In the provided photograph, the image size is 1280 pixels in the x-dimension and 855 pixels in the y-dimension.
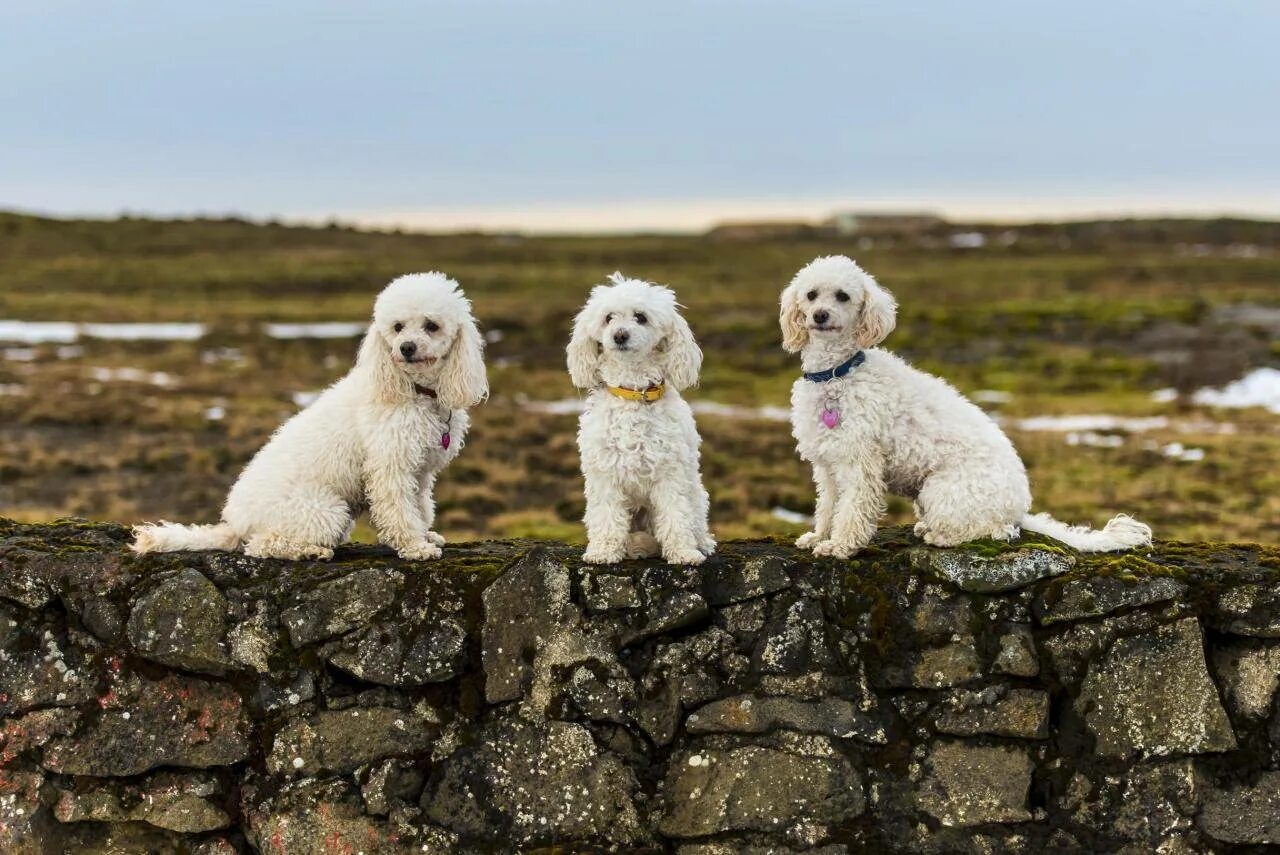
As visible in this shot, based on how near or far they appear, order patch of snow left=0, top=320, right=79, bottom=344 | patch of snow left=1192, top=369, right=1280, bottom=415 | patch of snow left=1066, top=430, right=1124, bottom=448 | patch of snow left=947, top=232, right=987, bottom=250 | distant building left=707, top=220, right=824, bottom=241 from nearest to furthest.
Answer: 1. patch of snow left=1066, top=430, right=1124, bottom=448
2. patch of snow left=1192, top=369, right=1280, bottom=415
3. patch of snow left=0, top=320, right=79, bottom=344
4. patch of snow left=947, top=232, right=987, bottom=250
5. distant building left=707, top=220, right=824, bottom=241

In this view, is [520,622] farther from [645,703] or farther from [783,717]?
[783,717]

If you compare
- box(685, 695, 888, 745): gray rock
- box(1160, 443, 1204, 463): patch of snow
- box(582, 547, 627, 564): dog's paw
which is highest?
box(582, 547, 627, 564): dog's paw

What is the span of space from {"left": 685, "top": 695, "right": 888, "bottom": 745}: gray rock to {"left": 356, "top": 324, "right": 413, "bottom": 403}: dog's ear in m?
2.30

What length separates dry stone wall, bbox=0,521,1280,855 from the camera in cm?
563

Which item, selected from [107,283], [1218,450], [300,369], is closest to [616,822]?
[1218,450]

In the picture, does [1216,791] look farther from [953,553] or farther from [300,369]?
[300,369]

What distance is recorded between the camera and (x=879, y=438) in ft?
20.0

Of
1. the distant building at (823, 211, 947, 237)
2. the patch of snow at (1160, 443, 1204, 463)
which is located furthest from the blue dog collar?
the distant building at (823, 211, 947, 237)

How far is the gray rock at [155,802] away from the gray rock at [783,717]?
8.23 ft

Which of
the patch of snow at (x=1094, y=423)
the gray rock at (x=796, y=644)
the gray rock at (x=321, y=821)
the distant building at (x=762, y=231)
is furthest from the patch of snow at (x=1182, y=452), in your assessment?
the distant building at (x=762, y=231)

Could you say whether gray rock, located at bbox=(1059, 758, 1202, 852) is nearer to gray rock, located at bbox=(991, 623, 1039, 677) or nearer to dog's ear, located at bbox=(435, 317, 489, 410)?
gray rock, located at bbox=(991, 623, 1039, 677)

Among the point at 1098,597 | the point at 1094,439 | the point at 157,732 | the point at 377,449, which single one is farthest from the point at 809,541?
the point at 1094,439

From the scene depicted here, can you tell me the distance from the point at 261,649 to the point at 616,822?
79.5 inches

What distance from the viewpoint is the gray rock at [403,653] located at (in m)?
5.79
